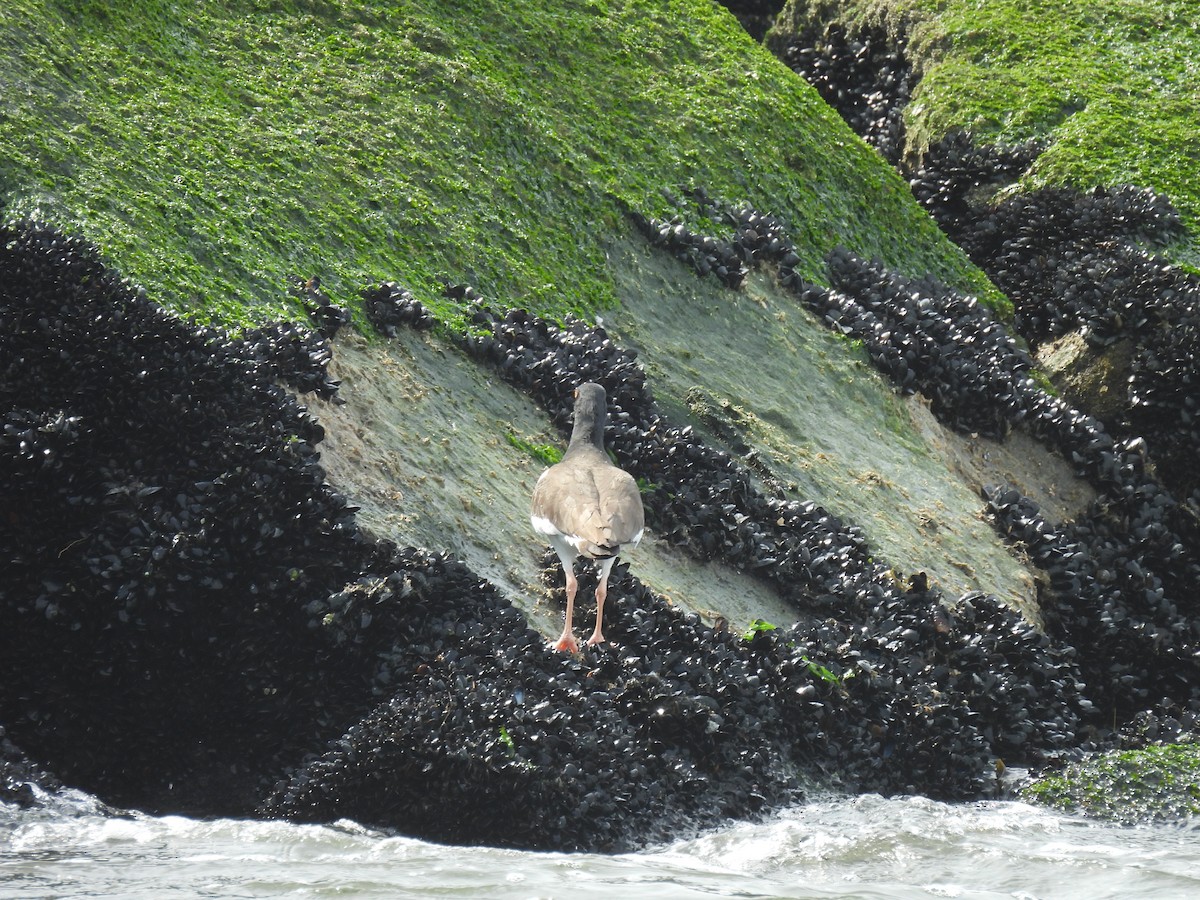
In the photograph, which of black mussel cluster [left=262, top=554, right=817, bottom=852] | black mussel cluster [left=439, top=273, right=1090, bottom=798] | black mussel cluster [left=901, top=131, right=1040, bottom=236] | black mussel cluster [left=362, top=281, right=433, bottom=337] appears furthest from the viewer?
black mussel cluster [left=901, top=131, right=1040, bottom=236]

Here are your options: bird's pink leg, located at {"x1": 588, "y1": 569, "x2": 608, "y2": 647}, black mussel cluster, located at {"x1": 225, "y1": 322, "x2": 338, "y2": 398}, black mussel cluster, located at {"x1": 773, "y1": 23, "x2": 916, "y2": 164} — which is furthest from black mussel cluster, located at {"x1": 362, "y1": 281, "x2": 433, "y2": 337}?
black mussel cluster, located at {"x1": 773, "y1": 23, "x2": 916, "y2": 164}

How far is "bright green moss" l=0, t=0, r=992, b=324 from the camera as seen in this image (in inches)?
374

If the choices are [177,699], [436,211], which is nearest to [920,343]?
[436,211]

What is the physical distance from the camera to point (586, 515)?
820cm

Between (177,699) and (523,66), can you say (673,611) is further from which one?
(523,66)

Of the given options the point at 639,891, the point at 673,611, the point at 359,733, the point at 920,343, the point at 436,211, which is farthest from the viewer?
the point at 920,343

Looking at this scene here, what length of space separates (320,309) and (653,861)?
438 cm

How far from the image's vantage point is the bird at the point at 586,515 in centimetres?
816

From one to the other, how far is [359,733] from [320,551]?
111 cm

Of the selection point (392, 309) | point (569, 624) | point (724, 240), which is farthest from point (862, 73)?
point (569, 624)

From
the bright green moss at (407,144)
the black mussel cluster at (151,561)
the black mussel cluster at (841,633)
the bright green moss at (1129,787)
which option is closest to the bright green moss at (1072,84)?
the bright green moss at (407,144)

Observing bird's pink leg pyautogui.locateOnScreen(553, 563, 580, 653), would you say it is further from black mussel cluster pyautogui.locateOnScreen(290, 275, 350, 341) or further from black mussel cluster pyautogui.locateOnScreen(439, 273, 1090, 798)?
black mussel cluster pyautogui.locateOnScreen(290, 275, 350, 341)

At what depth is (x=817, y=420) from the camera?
37.5 ft

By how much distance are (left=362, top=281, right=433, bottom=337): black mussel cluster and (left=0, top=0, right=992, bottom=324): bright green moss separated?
18cm
